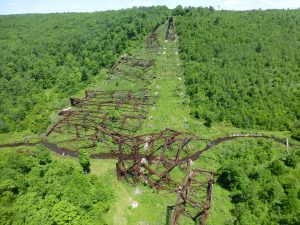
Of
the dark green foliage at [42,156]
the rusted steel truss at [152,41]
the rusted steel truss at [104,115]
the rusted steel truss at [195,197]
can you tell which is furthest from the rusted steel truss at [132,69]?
the rusted steel truss at [195,197]

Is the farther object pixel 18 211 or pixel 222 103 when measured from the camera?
pixel 222 103

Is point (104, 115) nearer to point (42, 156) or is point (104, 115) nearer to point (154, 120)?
point (154, 120)

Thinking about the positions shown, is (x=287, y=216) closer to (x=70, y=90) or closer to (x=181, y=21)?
(x=70, y=90)

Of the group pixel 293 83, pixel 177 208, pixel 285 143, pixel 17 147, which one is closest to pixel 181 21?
pixel 293 83

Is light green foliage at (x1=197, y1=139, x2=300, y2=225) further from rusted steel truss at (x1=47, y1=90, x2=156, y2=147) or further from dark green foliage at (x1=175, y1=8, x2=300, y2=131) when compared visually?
rusted steel truss at (x1=47, y1=90, x2=156, y2=147)

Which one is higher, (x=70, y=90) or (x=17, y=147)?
(x=70, y=90)

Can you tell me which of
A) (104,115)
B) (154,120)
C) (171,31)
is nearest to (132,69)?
(104,115)
